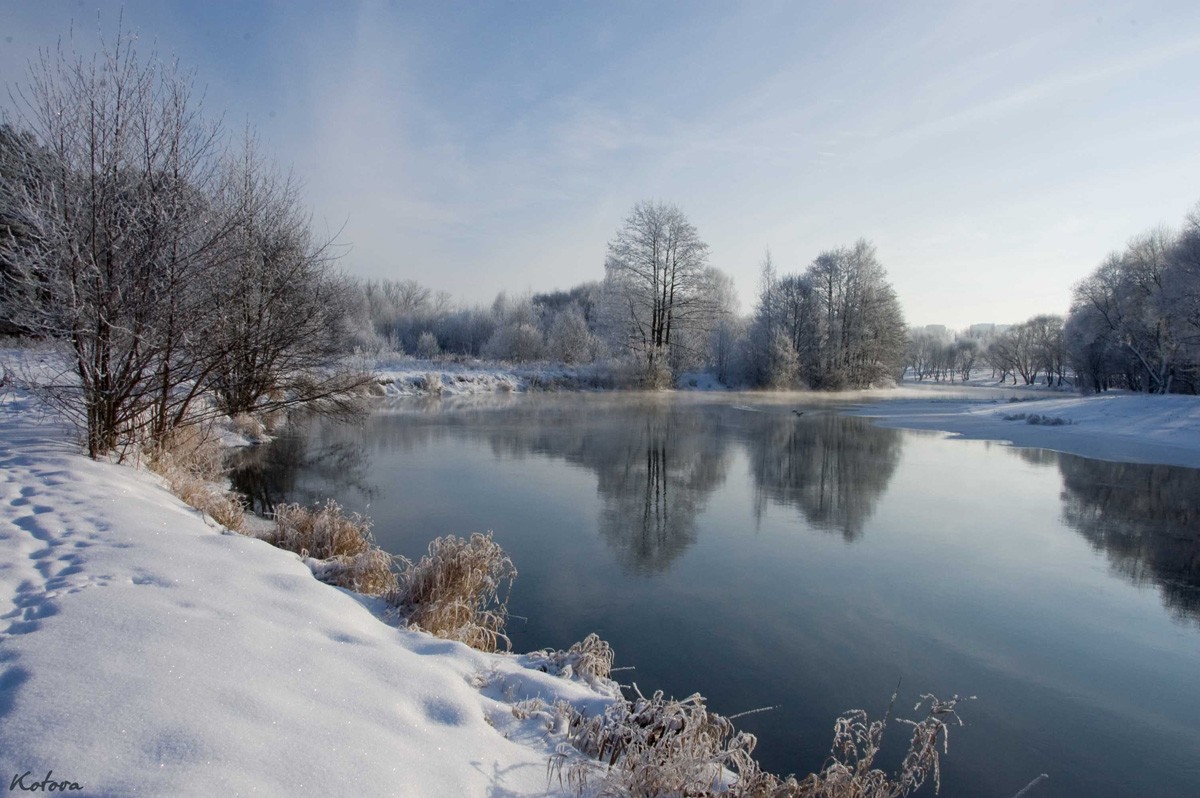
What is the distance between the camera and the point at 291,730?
2299 millimetres

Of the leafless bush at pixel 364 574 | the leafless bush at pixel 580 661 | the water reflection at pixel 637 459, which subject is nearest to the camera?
the leafless bush at pixel 580 661

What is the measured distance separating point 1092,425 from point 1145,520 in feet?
43.2

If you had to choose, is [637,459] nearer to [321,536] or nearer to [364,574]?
[321,536]

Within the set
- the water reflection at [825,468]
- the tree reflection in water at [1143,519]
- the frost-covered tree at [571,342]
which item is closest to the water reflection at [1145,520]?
the tree reflection in water at [1143,519]

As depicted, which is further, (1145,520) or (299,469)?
(299,469)

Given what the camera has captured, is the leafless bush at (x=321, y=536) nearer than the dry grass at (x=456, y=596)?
No

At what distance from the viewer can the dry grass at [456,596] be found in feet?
14.1

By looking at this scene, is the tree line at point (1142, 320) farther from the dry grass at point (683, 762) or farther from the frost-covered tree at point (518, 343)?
the frost-covered tree at point (518, 343)

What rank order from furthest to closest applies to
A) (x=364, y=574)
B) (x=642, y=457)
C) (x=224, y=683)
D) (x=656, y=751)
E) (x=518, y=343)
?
(x=518, y=343)
(x=642, y=457)
(x=364, y=574)
(x=656, y=751)
(x=224, y=683)

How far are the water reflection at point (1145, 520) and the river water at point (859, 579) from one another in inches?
1.6

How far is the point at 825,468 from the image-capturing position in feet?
39.4

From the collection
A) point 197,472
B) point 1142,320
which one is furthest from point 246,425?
point 1142,320

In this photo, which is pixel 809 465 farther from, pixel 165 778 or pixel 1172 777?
pixel 165 778

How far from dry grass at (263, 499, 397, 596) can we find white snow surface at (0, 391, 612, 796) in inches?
20.4
